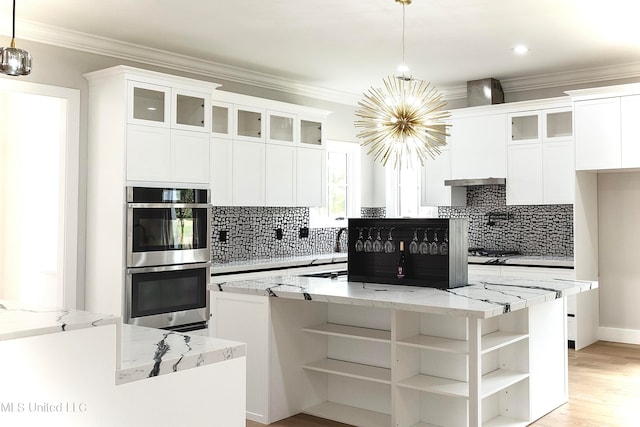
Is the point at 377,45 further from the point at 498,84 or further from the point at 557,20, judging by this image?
the point at 498,84

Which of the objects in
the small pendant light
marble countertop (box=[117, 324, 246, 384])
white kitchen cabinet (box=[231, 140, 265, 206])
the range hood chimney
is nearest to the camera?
marble countertop (box=[117, 324, 246, 384])

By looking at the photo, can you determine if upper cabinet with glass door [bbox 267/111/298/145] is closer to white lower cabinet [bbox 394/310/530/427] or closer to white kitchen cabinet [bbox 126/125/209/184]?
white kitchen cabinet [bbox 126/125/209/184]

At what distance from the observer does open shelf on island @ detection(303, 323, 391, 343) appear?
12.2ft

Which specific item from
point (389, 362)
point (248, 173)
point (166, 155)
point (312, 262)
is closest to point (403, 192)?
point (312, 262)

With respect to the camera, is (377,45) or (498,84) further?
(498,84)

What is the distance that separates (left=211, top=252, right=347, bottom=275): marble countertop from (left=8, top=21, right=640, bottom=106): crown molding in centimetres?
178

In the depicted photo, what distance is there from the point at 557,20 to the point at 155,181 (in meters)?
3.22

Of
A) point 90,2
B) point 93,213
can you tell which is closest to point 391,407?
point 93,213

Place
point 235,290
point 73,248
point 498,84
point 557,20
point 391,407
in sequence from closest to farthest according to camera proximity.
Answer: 1. point 391,407
2. point 235,290
3. point 557,20
4. point 73,248
5. point 498,84

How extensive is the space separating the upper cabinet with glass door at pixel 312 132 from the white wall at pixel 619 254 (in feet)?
9.28

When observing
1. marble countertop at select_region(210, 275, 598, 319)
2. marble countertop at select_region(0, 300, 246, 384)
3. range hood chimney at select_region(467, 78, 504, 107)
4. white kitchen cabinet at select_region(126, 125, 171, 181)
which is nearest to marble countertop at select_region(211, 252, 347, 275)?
white kitchen cabinet at select_region(126, 125, 171, 181)

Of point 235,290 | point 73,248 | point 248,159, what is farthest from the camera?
point 248,159

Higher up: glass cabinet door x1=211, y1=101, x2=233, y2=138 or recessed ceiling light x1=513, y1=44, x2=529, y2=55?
recessed ceiling light x1=513, y1=44, x2=529, y2=55

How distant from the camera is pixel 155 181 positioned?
4941 millimetres
